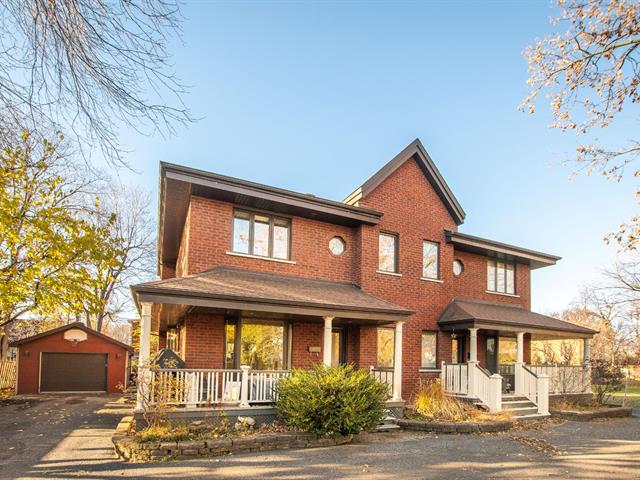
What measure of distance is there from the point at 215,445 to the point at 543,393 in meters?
11.3

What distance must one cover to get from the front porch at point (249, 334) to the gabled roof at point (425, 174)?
324 centimetres

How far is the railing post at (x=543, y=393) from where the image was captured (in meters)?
15.9

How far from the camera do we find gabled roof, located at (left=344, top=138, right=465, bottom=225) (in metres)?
16.6

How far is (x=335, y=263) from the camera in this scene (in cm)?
1602

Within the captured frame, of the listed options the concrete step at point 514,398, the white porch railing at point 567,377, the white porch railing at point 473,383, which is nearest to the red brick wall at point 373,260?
the white porch railing at point 473,383

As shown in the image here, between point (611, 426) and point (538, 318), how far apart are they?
5.55 m

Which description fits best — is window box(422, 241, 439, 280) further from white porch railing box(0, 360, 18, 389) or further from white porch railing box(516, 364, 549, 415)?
white porch railing box(0, 360, 18, 389)

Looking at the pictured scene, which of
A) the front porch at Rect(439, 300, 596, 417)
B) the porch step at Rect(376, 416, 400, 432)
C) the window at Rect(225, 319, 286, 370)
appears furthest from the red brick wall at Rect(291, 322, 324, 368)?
the front porch at Rect(439, 300, 596, 417)

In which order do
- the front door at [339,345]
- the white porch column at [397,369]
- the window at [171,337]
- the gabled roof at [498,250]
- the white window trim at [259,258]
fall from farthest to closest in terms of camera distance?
1. the window at [171,337]
2. the gabled roof at [498,250]
3. the front door at [339,345]
4. the white window trim at [259,258]
5. the white porch column at [397,369]

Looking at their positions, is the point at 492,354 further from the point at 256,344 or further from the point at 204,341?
the point at 204,341

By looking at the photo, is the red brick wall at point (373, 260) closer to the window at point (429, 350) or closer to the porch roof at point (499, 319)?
the window at point (429, 350)

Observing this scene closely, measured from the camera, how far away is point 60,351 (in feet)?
81.8

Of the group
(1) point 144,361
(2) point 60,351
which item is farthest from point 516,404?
(2) point 60,351

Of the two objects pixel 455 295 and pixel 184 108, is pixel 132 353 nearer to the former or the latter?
pixel 455 295
